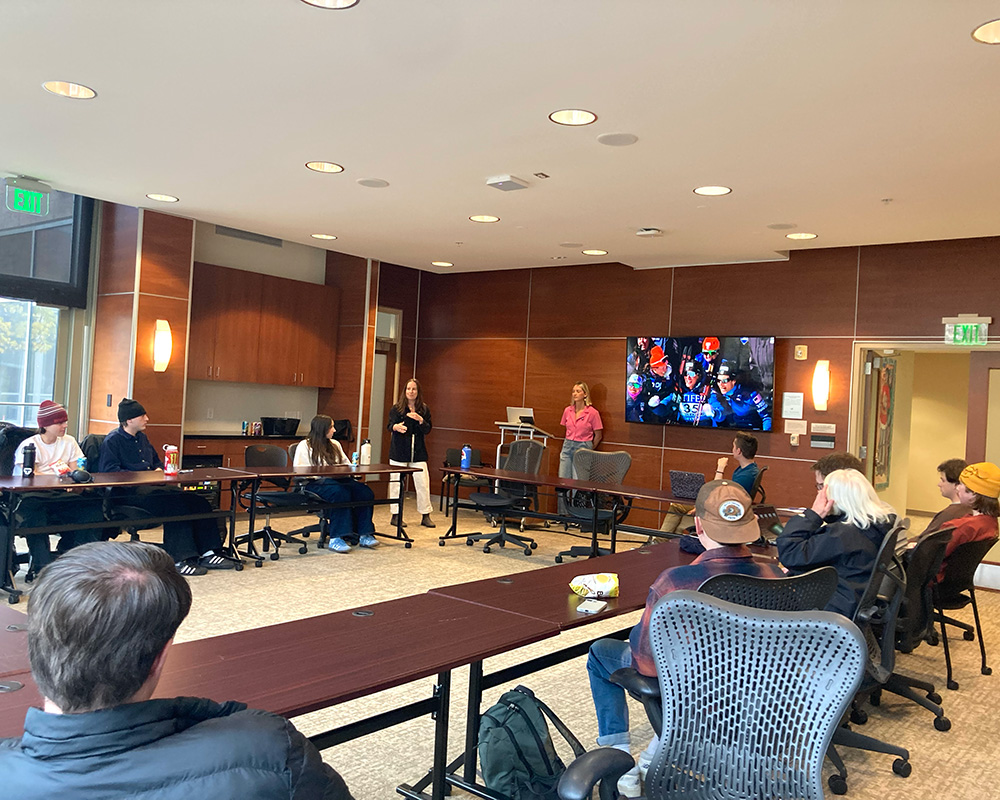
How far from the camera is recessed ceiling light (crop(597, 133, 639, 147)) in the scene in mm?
4910

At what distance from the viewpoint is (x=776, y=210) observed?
257 inches

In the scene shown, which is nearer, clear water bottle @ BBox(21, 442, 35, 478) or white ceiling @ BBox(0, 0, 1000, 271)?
white ceiling @ BBox(0, 0, 1000, 271)

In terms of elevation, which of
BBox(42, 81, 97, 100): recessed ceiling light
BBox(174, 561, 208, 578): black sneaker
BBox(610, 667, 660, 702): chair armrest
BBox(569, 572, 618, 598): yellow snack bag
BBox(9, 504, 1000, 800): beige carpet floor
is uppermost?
BBox(42, 81, 97, 100): recessed ceiling light

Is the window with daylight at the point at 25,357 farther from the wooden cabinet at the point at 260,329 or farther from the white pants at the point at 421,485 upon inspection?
the white pants at the point at 421,485

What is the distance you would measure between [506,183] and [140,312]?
4053mm

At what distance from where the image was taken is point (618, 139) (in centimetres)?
500

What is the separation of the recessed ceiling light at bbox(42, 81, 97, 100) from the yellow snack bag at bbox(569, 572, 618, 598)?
3792 mm

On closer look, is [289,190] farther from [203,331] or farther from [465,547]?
[465,547]

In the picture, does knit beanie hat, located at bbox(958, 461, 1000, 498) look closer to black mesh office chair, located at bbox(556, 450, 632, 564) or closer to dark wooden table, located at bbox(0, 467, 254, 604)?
black mesh office chair, located at bbox(556, 450, 632, 564)

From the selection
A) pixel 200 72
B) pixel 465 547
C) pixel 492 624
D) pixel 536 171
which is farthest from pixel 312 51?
pixel 465 547

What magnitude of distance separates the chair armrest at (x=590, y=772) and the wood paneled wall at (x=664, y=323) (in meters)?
6.76

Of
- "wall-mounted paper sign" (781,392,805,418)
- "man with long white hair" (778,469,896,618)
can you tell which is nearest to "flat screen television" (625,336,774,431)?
"wall-mounted paper sign" (781,392,805,418)

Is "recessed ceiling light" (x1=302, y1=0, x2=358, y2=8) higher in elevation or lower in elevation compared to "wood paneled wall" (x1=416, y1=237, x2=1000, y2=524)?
higher

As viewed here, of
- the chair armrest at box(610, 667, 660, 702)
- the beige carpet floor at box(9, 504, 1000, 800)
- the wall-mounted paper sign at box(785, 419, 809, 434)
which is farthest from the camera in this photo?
the wall-mounted paper sign at box(785, 419, 809, 434)
